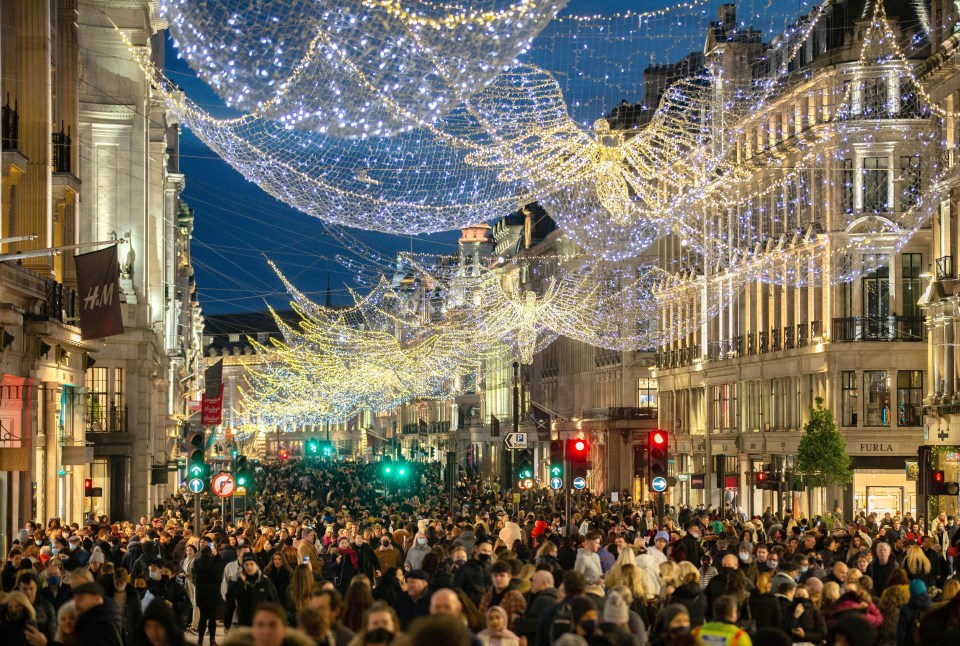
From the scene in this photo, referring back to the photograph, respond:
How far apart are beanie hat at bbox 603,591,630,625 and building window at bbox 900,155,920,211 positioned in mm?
37223

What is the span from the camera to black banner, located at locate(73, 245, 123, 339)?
30.3 m

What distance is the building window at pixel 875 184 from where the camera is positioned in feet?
160

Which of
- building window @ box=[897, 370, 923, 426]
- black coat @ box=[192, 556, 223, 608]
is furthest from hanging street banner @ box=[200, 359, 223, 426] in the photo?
black coat @ box=[192, 556, 223, 608]

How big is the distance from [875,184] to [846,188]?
81cm

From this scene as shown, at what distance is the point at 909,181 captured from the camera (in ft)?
159

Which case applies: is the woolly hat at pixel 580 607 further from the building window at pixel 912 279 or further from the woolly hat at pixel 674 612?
the building window at pixel 912 279

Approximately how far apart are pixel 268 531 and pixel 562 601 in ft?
50.2

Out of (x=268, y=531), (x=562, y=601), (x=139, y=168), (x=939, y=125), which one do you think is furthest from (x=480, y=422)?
(x=562, y=601)

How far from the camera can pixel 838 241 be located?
4903 centimetres

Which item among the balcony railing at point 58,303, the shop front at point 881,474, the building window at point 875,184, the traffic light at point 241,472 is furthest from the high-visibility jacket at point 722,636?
the building window at point 875,184

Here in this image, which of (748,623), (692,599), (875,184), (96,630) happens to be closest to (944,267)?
(875,184)

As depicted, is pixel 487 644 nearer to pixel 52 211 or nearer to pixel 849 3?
pixel 52 211

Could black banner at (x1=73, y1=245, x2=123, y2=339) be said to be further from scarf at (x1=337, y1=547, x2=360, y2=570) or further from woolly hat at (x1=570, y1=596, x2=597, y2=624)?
woolly hat at (x1=570, y1=596, x2=597, y2=624)

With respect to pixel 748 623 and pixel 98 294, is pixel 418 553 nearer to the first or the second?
pixel 748 623
